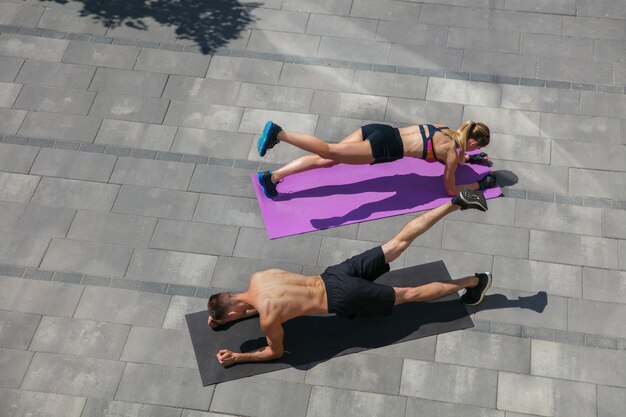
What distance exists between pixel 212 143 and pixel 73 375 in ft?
11.1

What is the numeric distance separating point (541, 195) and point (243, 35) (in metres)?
4.80

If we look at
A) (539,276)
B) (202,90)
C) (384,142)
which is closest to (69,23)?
(202,90)

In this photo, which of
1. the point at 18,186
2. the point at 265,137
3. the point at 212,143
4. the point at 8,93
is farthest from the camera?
the point at 8,93

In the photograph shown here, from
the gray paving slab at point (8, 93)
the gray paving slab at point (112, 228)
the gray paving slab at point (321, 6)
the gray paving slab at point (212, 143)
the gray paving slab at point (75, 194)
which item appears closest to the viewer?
the gray paving slab at point (112, 228)

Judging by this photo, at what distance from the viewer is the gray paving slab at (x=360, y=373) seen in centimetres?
802

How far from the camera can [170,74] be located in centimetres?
1095

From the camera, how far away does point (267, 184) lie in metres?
9.42

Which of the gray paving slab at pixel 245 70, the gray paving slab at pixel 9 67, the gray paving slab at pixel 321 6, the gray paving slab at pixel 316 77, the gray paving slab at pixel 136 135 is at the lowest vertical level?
the gray paving slab at pixel 9 67

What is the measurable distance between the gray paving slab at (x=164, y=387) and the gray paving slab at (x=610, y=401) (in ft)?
12.6

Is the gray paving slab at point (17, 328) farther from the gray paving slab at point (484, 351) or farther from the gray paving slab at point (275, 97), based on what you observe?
the gray paving slab at point (484, 351)

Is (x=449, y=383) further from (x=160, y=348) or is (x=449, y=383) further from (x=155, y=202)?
(x=155, y=202)

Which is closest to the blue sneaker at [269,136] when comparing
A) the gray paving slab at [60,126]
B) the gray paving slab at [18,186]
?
the gray paving slab at [60,126]

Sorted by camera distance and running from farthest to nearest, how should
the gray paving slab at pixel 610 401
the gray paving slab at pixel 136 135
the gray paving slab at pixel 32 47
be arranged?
the gray paving slab at pixel 32 47 → the gray paving slab at pixel 136 135 → the gray paving slab at pixel 610 401

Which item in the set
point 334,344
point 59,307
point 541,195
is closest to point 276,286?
point 334,344
